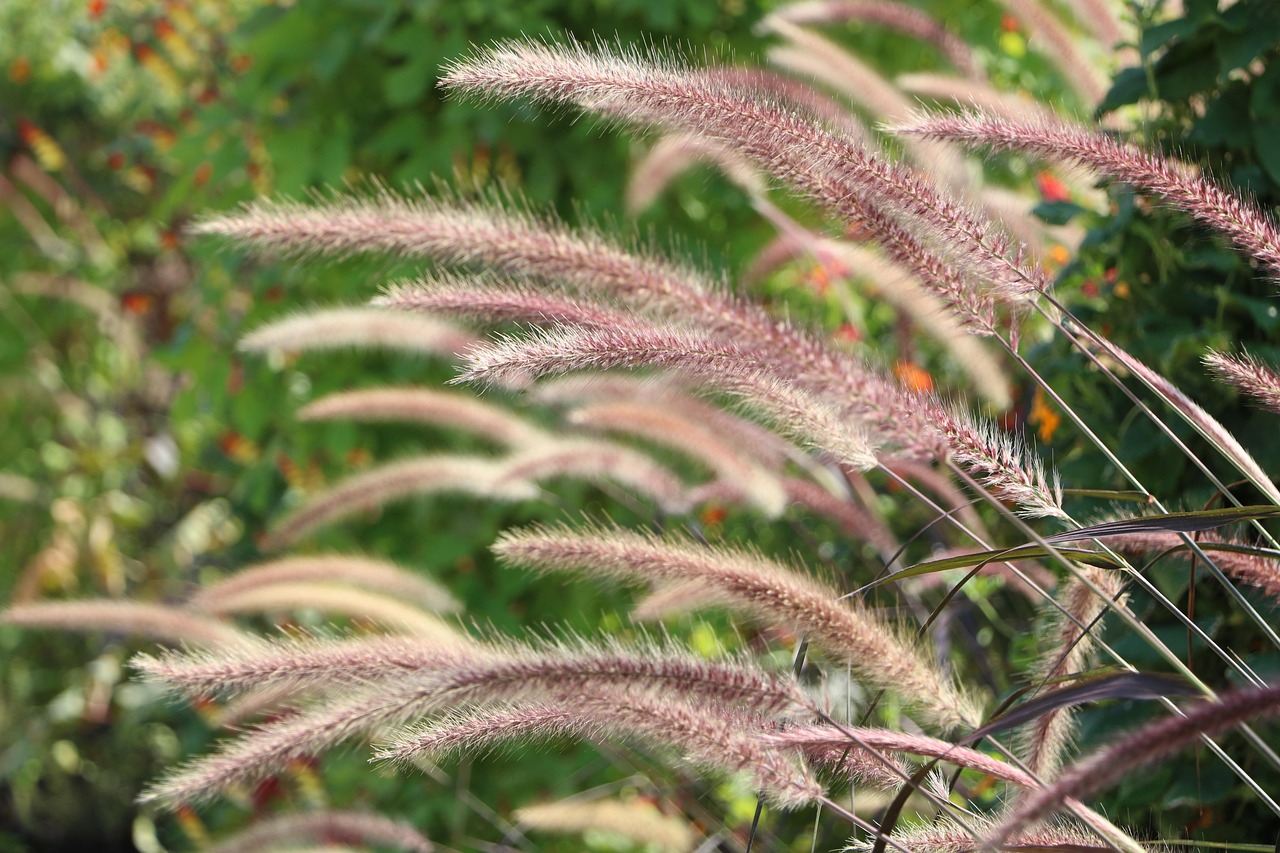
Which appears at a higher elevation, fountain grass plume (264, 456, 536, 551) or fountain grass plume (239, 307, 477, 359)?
fountain grass plume (239, 307, 477, 359)

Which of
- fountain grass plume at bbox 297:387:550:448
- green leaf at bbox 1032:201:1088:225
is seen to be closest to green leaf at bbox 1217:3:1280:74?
green leaf at bbox 1032:201:1088:225

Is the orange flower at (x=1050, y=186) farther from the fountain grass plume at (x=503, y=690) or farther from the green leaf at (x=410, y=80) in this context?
the fountain grass plume at (x=503, y=690)

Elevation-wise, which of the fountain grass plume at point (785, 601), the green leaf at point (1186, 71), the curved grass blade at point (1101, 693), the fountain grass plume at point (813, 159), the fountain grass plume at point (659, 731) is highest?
the green leaf at point (1186, 71)

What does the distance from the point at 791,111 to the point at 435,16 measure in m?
1.97

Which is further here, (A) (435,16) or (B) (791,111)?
(A) (435,16)

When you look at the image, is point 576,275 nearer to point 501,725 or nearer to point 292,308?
point 501,725

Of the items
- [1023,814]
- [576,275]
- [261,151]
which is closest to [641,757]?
[576,275]

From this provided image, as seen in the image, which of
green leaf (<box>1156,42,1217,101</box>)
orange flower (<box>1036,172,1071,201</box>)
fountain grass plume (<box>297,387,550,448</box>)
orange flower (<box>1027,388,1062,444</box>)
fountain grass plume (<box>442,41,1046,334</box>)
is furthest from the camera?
orange flower (<box>1036,172,1071,201</box>)

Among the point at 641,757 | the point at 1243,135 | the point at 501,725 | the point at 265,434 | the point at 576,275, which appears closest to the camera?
the point at 501,725

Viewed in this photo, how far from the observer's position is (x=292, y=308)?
323cm

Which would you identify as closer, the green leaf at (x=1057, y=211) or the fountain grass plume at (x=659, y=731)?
the fountain grass plume at (x=659, y=731)

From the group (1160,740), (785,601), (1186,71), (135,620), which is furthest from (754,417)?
(135,620)

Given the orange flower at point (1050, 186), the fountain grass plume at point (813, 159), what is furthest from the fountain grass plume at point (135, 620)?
the orange flower at point (1050, 186)

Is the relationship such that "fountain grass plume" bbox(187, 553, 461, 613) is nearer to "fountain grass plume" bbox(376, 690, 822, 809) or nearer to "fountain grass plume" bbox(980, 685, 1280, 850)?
"fountain grass plume" bbox(376, 690, 822, 809)
